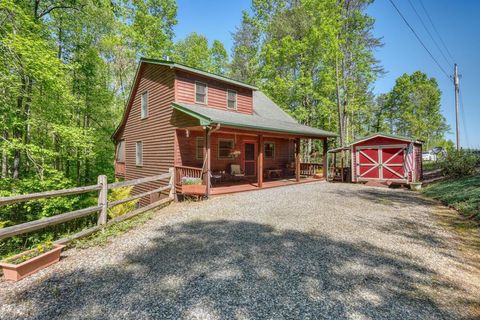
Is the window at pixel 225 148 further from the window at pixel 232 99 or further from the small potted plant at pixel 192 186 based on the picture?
the small potted plant at pixel 192 186

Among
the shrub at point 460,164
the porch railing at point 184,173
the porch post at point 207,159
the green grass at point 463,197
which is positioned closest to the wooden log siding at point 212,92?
the porch post at point 207,159

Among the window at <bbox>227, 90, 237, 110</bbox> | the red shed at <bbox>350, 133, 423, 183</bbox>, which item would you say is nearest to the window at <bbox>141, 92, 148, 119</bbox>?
the window at <bbox>227, 90, 237, 110</bbox>

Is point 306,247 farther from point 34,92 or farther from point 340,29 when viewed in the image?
point 340,29

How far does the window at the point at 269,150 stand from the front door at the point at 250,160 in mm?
1132

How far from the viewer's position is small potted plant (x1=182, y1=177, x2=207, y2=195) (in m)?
8.77

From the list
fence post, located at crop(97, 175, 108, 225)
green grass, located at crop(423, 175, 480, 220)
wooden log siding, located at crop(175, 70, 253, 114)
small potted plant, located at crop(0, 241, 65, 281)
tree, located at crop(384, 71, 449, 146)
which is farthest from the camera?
tree, located at crop(384, 71, 449, 146)

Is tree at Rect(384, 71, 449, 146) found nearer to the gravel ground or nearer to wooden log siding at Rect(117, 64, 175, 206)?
wooden log siding at Rect(117, 64, 175, 206)

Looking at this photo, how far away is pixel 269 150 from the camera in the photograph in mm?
15742

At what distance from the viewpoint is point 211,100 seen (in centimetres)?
1220

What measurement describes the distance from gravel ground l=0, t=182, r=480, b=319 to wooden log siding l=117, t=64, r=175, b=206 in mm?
5455

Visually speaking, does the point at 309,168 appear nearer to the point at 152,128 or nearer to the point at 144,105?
the point at 152,128

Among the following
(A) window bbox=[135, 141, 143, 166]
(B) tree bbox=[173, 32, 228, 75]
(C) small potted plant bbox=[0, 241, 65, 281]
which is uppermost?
(B) tree bbox=[173, 32, 228, 75]

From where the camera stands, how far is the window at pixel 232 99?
13.1 meters

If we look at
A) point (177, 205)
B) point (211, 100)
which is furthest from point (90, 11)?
point (177, 205)
